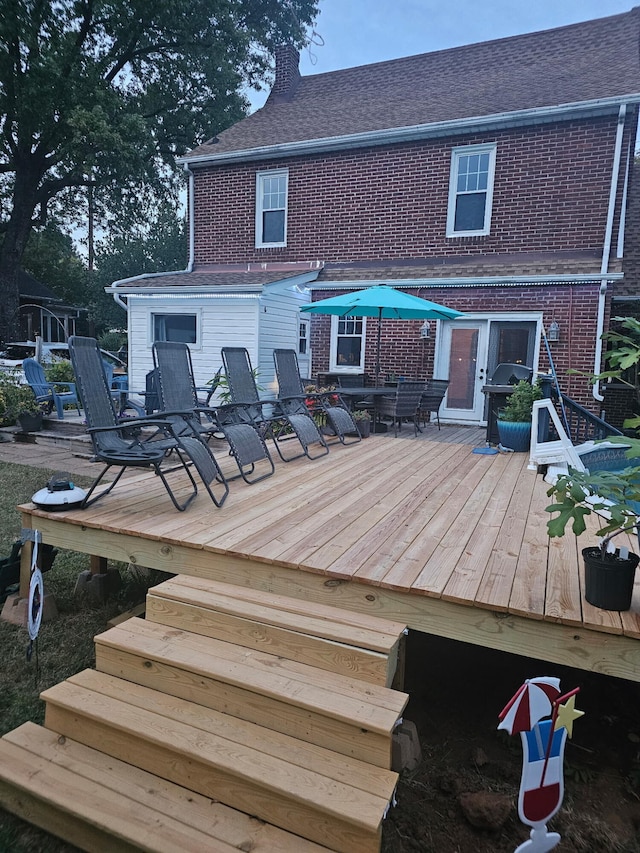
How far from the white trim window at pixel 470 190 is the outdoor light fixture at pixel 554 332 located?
223cm

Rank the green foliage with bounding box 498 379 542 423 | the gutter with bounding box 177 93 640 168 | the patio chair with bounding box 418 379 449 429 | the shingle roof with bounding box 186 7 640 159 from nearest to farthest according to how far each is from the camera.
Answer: the green foliage with bounding box 498 379 542 423 → the patio chair with bounding box 418 379 449 429 → the gutter with bounding box 177 93 640 168 → the shingle roof with bounding box 186 7 640 159

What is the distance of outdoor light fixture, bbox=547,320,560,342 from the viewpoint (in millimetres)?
9086

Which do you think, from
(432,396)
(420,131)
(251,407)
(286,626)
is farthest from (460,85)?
(286,626)

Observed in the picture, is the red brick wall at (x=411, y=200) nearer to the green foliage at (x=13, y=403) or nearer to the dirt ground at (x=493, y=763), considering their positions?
the green foliage at (x=13, y=403)

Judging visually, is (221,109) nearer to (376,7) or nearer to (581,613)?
(376,7)

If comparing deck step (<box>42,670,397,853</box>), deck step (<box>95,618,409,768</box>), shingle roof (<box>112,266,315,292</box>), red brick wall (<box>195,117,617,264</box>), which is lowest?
deck step (<box>42,670,397,853</box>)

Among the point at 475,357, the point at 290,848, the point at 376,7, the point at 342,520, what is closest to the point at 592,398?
the point at 475,357

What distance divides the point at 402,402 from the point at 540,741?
20.9 ft

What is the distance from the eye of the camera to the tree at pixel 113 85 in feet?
48.3

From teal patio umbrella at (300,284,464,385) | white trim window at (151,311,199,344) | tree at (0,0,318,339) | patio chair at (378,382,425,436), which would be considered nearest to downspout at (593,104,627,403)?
teal patio umbrella at (300,284,464,385)

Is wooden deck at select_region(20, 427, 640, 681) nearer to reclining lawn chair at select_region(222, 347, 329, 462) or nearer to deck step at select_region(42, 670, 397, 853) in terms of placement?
deck step at select_region(42, 670, 397, 853)

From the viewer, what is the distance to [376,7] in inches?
915

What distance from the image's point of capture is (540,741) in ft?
5.20

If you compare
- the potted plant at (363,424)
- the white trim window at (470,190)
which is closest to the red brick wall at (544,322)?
the white trim window at (470,190)
